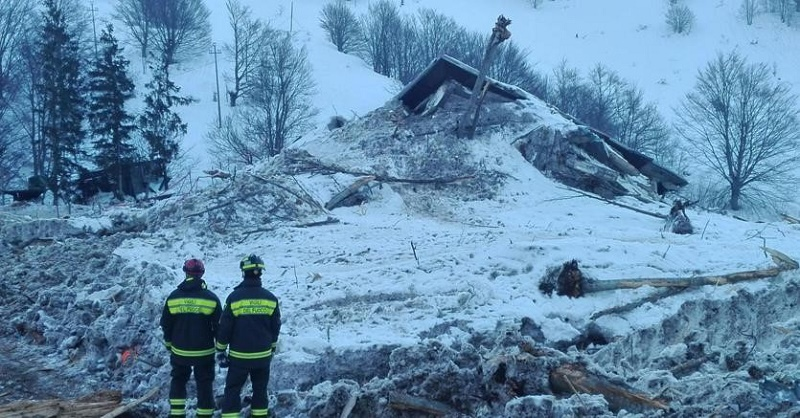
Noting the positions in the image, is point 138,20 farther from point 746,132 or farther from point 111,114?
point 746,132

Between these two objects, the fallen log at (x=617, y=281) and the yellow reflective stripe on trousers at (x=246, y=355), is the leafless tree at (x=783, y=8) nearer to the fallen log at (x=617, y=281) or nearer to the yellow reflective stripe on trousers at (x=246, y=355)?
the fallen log at (x=617, y=281)

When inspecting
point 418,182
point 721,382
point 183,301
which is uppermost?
point 418,182

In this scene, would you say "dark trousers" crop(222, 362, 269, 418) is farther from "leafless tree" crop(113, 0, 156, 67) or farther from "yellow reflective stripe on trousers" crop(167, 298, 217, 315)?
"leafless tree" crop(113, 0, 156, 67)

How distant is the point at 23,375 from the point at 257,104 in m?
32.3

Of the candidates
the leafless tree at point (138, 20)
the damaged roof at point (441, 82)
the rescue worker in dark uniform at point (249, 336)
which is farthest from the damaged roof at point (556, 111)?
the leafless tree at point (138, 20)

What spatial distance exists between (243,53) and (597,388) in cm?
4402

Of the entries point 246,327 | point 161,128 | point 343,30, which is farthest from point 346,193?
point 343,30

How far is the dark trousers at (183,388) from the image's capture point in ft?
19.5

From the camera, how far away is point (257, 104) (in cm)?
3903

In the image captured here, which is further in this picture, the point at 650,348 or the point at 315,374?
the point at 650,348

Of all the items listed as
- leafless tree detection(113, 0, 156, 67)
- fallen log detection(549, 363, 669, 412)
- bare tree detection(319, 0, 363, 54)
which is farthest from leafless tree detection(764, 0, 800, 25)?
fallen log detection(549, 363, 669, 412)

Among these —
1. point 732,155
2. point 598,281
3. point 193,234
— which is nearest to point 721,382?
point 598,281

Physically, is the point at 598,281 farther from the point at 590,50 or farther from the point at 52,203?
the point at 590,50

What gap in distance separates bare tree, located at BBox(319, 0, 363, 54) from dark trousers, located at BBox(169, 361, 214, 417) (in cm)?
4792
